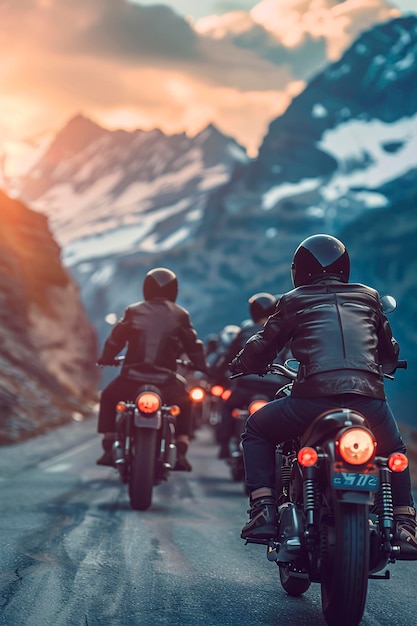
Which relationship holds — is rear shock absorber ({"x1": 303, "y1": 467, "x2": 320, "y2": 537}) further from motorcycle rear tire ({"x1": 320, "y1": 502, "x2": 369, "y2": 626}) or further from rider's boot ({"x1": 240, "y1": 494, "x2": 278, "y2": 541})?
rider's boot ({"x1": 240, "y1": 494, "x2": 278, "y2": 541})

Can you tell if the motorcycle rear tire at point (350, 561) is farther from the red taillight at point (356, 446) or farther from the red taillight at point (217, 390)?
the red taillight at point (217, 390)

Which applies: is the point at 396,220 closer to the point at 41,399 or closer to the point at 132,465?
the point at 41,399

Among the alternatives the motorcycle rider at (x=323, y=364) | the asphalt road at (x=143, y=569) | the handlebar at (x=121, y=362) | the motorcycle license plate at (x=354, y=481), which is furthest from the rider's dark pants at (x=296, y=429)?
the handlebar at (x=121, y=362)

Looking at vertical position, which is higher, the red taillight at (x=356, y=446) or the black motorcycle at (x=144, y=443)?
the black motorcycle at (x=144, y=443)

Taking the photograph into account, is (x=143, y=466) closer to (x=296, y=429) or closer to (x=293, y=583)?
(x=293, y=583)

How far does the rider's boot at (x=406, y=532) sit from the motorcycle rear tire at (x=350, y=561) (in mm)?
387

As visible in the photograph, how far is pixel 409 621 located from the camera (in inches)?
178

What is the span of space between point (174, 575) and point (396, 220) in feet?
591

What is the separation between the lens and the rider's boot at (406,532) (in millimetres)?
4293

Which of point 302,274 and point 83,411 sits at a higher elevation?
point 83,411

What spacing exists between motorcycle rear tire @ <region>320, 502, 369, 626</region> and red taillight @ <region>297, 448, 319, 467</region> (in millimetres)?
296

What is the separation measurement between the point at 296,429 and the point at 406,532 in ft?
2.27

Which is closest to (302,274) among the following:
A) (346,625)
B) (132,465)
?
(346,625)

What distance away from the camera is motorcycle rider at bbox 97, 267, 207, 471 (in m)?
8.50
